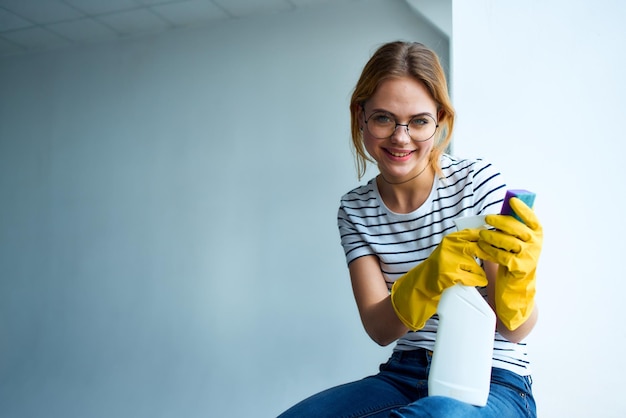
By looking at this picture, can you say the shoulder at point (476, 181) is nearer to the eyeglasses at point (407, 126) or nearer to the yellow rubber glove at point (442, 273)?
the eyeglasses at point (407, 126)

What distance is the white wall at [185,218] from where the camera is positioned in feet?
10.7

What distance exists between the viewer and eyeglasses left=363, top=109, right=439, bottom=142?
52.8 inches

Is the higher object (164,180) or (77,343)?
(164,180)

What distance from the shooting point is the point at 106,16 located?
12.0ft

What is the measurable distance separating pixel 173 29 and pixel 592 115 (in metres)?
2.76

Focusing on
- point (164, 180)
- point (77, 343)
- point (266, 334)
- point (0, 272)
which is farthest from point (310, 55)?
point (0, 272)

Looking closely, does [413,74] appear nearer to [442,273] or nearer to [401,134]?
[401,134]

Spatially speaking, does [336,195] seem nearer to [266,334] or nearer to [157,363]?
[266,334]

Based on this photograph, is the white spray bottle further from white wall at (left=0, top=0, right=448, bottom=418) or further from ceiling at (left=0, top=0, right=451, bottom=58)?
ceiling at (left=0, top=0, right=451, bottom=58)

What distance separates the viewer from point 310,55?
339 centimetres

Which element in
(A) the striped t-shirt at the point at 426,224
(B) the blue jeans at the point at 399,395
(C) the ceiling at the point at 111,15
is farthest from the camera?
(C) the ceiling at the point at 111,15

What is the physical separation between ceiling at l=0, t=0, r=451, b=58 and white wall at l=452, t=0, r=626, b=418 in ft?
3.90

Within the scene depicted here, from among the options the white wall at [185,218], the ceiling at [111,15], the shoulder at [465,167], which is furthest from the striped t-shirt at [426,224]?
the ceiling at [111,15]

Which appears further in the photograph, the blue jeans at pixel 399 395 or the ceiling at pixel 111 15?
the ceiling at pixel 111 15
